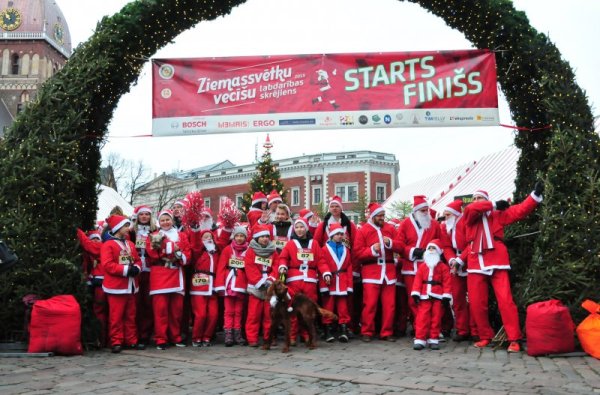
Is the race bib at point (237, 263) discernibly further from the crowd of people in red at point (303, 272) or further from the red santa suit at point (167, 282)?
the red santa suit at point (167, 282)

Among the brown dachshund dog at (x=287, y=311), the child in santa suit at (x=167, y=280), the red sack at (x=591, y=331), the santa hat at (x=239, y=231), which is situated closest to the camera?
the red sack at (x=591, y=331)

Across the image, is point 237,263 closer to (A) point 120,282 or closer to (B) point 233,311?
(B) point 233,311

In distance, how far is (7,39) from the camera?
74.4 meters

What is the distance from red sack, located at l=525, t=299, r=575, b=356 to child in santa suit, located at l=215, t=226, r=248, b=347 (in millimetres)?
3909

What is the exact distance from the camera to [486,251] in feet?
25.0

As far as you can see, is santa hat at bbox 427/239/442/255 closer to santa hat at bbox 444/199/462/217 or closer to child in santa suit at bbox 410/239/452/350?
child in santa suit at bbox 410/239/452/350

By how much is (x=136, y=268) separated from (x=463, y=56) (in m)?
5.82

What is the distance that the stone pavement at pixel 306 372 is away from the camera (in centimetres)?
514

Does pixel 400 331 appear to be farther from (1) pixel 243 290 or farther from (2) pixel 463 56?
(2) pixel 463 56

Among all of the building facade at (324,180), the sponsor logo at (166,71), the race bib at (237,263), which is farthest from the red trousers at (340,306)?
the building facade at (324,180)

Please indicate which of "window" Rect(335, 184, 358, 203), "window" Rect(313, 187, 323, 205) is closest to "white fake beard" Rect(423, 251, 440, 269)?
"window" Rect(335, 184, 358, 203)

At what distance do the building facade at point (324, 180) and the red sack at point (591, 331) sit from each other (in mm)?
48749

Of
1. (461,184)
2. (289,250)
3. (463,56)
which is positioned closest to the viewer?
(289,250)

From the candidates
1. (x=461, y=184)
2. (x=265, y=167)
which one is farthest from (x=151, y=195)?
(x=461, y=184)
